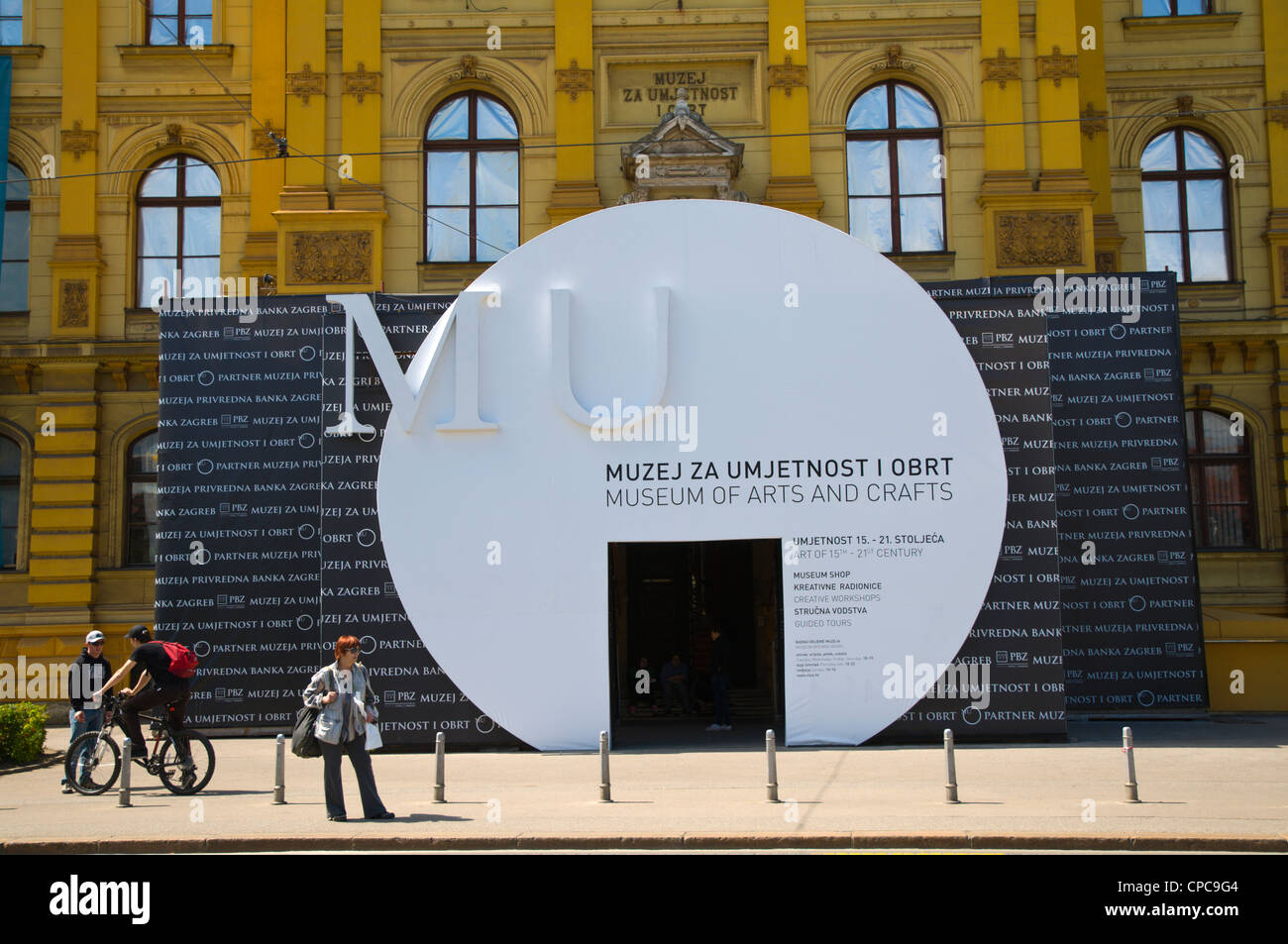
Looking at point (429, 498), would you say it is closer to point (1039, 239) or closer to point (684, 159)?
point (684, 159)

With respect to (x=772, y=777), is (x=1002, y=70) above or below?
above

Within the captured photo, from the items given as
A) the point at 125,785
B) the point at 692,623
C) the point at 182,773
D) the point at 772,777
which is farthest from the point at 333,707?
the point at 692,623

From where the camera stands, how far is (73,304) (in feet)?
83.7

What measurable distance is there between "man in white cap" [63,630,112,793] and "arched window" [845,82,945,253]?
15.6 m

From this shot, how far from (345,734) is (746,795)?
13.5 ft

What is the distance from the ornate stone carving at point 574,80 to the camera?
24750 mm

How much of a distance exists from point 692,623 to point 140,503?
11.1 meters

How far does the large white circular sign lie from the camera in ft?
56.4

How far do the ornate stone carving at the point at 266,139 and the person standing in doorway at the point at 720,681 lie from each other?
42.2 ft

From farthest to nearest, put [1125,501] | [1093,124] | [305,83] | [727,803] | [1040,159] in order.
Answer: [1093,124] → [305,83] → [1040,159] → [1125,501] → [727,803]

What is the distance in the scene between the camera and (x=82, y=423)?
2533cm

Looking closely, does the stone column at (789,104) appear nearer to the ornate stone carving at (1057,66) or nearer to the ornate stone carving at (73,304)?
the ornate stone carving at (1057,66)

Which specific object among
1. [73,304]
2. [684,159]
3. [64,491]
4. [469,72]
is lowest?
[64,491]

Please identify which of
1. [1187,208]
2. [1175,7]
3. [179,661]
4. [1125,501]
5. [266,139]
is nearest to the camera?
[179,661]
